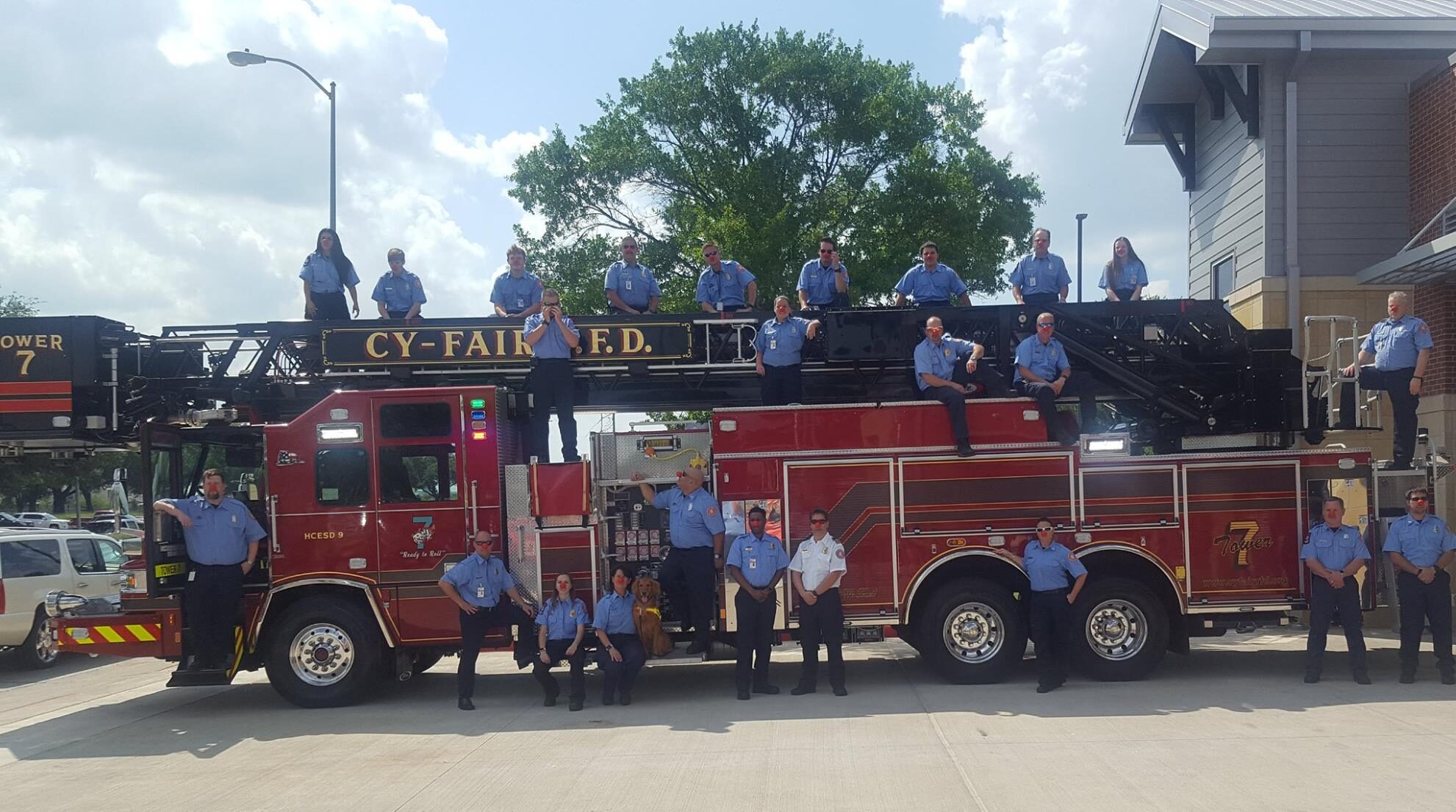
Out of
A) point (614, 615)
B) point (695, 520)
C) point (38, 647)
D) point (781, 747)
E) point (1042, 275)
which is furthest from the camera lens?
point (38, 647)

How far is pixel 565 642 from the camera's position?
995cm

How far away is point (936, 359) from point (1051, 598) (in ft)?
7.93

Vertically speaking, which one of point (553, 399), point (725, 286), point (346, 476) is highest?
point (725, 286)

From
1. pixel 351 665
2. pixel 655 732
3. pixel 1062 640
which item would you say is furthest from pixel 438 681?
pixel 1062 640

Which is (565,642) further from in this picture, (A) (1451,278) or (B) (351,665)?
(A) (1451,278)

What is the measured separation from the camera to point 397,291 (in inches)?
476

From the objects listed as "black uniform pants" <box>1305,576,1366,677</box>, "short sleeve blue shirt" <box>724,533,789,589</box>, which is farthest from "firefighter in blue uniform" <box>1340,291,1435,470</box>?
"short sleeve blue shirt" <box>724,533,789,589</box>

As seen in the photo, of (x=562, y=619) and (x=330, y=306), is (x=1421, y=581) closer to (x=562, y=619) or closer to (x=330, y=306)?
(x=562, y=619)

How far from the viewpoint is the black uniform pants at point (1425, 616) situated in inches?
392

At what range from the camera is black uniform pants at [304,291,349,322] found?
1184 cm

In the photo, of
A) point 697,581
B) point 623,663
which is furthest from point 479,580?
point 697,581

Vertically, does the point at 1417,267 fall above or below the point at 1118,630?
above

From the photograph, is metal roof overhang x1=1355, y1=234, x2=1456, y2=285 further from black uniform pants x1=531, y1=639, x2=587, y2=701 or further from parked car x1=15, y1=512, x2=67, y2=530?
parked car x1=15, y1=512, x2=67, y2=530

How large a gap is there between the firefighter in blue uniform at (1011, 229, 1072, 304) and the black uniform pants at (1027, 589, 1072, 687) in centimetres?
329
